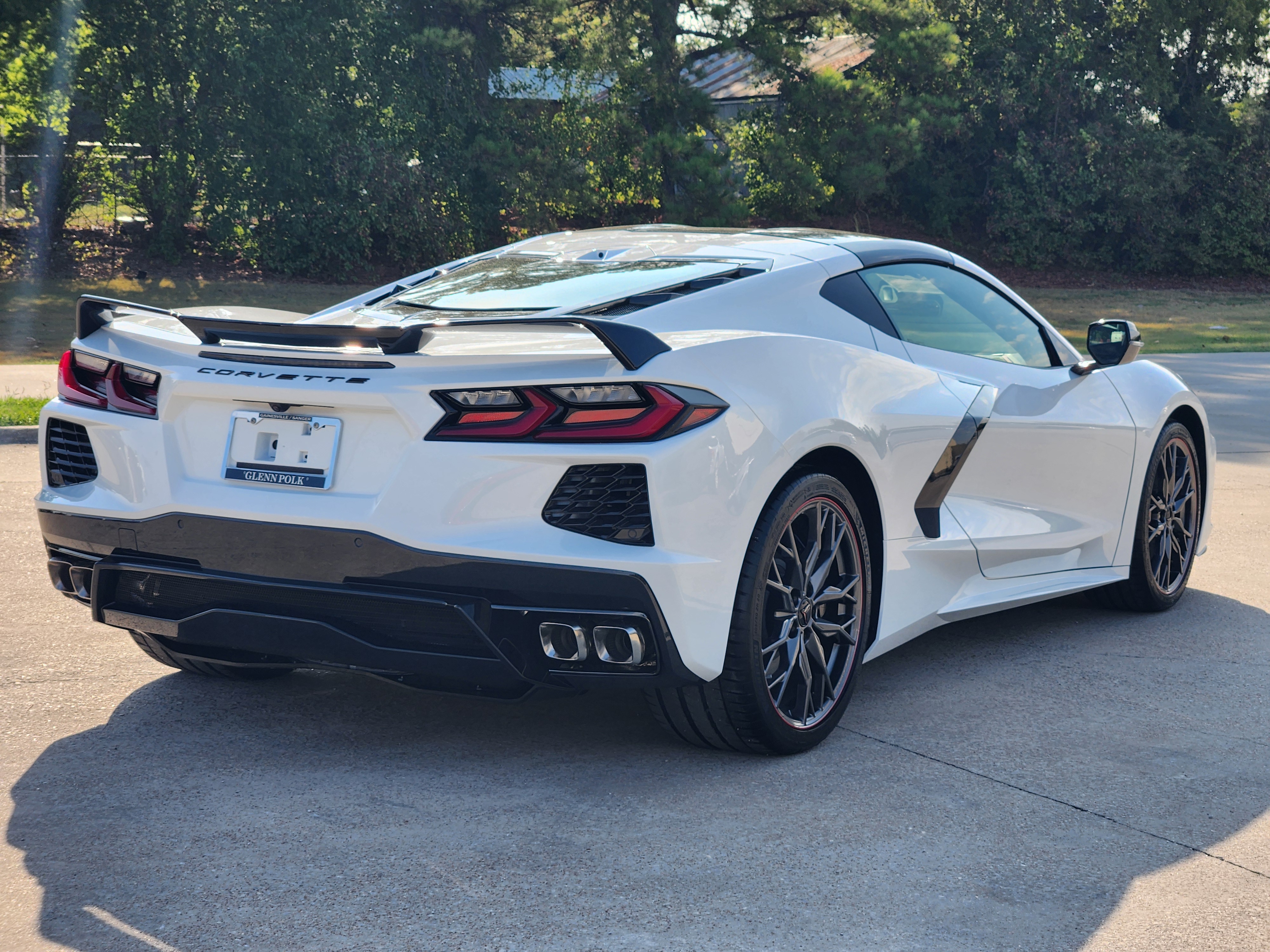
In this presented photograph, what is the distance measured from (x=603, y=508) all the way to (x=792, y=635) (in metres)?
0.81

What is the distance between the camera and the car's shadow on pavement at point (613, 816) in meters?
2.93

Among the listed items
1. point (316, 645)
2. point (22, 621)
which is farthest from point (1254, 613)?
point (22, 621)

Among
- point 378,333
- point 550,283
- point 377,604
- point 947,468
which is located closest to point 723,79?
point 550,283

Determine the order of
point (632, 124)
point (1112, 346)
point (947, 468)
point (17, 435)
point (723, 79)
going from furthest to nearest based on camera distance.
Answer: point (723, 79), point (632, 124), point (17, 435), point (1112, 346), point (947, 468)

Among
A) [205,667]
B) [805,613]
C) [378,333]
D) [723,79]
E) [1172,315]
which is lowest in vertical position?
[1172,315]

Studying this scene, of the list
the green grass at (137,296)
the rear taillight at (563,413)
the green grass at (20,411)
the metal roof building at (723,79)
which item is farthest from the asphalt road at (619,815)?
the metal roof building at (723,79)

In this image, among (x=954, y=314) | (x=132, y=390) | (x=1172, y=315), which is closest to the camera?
(x=132, y=390)

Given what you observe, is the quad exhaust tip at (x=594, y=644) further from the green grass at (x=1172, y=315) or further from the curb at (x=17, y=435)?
the green grass at (x=1172, y=315)

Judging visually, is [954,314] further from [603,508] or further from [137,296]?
[137,296]

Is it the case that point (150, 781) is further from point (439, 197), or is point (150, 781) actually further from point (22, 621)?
point (439, 197)

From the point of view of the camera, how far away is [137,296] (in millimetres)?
23062

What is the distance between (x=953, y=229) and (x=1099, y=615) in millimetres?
31194

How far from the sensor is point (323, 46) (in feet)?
82.9

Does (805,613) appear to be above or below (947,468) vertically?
below
